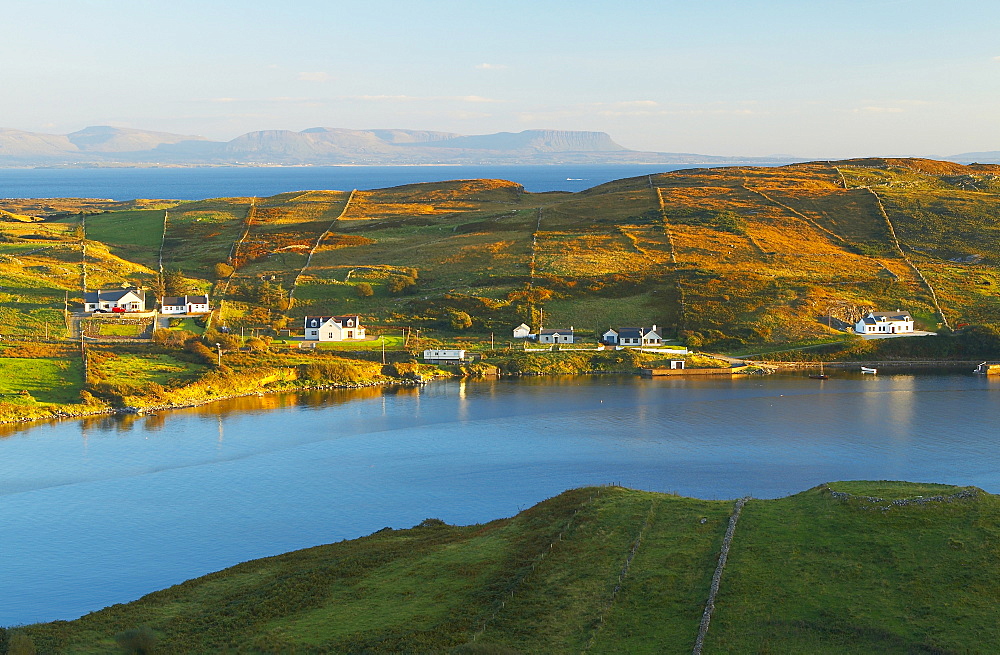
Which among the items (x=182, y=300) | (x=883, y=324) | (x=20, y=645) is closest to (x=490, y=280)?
(x=182, y=300)

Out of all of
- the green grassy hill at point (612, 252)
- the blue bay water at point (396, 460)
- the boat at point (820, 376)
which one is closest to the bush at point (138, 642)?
the blue bay water at point (396, 460)

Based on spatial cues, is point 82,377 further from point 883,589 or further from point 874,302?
point 874,302

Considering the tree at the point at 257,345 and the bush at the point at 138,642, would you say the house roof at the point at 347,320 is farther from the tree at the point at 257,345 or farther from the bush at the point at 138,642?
the bush at the point at 138,642

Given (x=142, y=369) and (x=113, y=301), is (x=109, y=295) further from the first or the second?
(x=142, y=369)

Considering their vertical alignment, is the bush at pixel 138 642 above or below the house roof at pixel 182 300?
below

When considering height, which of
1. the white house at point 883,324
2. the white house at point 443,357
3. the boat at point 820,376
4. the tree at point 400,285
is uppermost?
the tree at point 400,285

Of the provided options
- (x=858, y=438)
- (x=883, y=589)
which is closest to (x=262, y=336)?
(x=858, y=438)

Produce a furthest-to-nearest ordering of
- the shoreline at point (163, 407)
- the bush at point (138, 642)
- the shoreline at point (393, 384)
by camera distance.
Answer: the shoreline at point (393, 384), the shoreline at point (163, 407), the bush at point (138, 642)

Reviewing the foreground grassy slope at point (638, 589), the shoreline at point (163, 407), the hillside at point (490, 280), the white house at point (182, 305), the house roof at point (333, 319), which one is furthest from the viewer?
the white house at point (182, 305)
